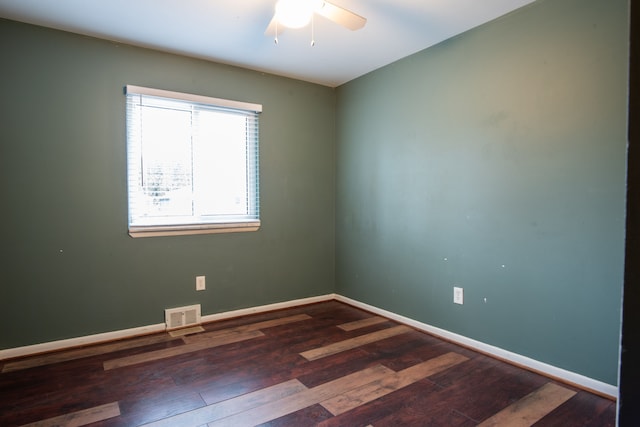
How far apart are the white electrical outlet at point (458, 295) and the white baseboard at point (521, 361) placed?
0.84 ft

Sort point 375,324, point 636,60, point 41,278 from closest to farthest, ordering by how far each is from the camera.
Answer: point 636,60 → point 41,278 → point 375,324

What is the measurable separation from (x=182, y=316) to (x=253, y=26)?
2.33 m

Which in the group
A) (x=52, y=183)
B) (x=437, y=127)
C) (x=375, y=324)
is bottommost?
(x=375, y=324)

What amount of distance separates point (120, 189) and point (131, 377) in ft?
4.51

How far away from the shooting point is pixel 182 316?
305cm

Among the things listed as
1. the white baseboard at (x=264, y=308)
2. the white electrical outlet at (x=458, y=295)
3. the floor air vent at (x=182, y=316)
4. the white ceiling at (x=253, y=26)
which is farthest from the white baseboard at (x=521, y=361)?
the white ceiling at (x=253, y=26)

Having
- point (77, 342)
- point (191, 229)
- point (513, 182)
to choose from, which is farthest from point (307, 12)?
point (77, 342)

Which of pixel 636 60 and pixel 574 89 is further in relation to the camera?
pixel 574 89

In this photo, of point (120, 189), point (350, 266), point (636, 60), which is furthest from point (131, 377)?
point (636, 60)

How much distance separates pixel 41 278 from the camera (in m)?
2.55

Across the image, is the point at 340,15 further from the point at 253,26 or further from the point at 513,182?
the point at 513,182

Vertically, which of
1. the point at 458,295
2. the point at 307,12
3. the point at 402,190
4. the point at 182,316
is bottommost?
the point at 182,316

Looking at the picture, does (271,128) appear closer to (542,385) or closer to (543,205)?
(543,205)

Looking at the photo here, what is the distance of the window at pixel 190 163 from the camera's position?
2.88m
